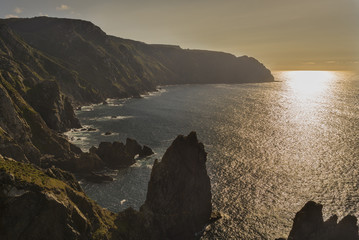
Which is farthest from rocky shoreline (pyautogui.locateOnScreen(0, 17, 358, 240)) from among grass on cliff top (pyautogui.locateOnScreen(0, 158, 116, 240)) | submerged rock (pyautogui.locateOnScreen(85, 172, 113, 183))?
submerged rock (pyautogui.locateOnScreen(85, 172, 113, 183))

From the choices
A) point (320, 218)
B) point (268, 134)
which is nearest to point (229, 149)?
point (268, 134)

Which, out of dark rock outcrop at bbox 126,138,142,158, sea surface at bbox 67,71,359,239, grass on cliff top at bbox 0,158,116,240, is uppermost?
grass on cliff top at bbox 0,158,116,240

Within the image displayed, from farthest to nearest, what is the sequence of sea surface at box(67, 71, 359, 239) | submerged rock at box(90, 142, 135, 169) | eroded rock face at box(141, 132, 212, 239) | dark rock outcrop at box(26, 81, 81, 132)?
dark rock outcrop at box(26, 81, 81, 132)
submerged rock at box(90, 142, 135, 169)
sea surface at box(67, 71, 359, 239)
eroded rock face at box(141, 132, 212, 239)

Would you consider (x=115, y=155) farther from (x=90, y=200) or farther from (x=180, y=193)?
(x=90, y=200)

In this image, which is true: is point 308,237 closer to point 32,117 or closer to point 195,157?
point 195,157

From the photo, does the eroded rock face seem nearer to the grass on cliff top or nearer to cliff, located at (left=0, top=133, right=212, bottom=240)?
cliff, located at (left=0, top=133, right=212, bottom=240)

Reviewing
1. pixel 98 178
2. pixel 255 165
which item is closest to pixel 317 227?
pixel 255 165

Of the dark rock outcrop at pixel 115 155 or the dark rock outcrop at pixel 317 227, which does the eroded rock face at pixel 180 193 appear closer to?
the dark rock outcrop at pixel 317 227

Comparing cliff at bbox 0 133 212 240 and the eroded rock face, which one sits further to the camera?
the eroded rock face
